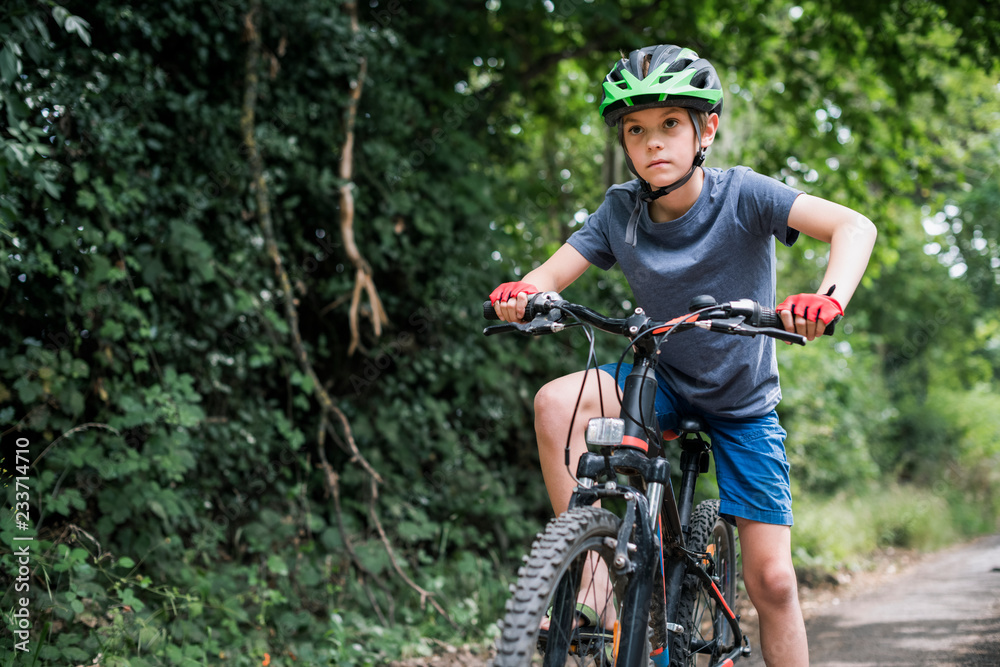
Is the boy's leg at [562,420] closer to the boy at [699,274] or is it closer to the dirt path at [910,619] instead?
the boy at [699,274]

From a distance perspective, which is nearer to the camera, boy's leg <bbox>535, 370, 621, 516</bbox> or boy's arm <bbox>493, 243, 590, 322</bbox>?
boy's leg <bbox>535, 370, 621, 516</bbox>

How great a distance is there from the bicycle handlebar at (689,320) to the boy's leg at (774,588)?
0.88 m

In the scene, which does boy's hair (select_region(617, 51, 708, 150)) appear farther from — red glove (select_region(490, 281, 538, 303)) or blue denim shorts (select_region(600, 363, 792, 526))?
blue denim shorts (select_region(600, 363, 792, 526))

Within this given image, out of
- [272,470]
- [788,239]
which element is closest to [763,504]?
[788,239]

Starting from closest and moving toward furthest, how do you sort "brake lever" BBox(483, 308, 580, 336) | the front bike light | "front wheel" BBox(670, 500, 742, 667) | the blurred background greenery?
the front bike light < "brake lever" BBox(483, 308, 580, 336) < "front wheel" BBox(670, 500, 742, 667) < the blurred background greenery

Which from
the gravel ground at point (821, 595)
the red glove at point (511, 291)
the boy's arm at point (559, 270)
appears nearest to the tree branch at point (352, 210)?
the gravel ground at point (821, 595)

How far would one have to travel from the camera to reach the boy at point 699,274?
88.4 inches

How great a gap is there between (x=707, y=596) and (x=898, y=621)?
117 inches

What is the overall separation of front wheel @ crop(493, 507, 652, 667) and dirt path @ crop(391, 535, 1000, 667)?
7.39ft

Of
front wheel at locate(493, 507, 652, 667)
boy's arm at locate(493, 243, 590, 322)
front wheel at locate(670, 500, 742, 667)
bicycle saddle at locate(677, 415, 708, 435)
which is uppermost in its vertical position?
boy's arm at locate(493, 243, 590, 322)

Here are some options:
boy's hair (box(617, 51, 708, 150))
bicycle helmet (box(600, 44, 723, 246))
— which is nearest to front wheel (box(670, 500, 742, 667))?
bicycle helmet (box(600, 44, 723, 246))

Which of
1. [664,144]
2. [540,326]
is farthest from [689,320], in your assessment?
[664,144]

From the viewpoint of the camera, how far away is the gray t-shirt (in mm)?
2312

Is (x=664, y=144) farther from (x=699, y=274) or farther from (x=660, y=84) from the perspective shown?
(x=699, y=274)
